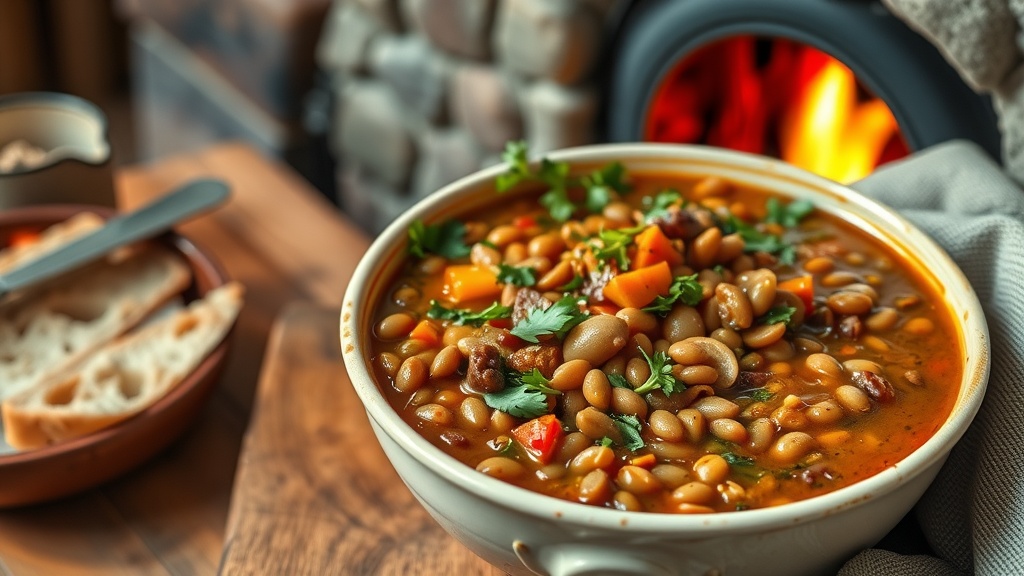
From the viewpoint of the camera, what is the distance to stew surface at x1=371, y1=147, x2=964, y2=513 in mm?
833

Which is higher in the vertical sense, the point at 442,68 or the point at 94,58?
the point at 442,68

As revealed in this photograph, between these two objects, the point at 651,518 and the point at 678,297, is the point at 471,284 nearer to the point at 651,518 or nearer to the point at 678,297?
the point at 678,297

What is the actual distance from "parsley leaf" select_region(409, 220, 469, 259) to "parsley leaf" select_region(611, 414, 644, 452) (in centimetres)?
29

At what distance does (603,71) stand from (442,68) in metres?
0.39

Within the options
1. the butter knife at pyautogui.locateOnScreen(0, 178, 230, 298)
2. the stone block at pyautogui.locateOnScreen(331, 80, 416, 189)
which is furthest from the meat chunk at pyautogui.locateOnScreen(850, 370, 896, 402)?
the stone block at pyautogui.locateOnScreen(331, 80, 416, 189)

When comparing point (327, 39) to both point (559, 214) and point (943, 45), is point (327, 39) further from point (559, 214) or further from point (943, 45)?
point (943, 45)

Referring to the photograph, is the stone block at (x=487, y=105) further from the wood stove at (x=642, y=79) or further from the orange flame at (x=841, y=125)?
the orange flame at (x=841, y=125)

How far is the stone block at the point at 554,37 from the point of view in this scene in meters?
1.62

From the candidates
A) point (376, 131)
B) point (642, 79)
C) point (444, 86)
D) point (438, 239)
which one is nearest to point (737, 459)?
point (438, 239)

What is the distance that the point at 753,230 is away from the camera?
3.57ft

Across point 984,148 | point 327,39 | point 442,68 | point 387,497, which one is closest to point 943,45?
point 984,148

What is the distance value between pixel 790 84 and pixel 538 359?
88 cm

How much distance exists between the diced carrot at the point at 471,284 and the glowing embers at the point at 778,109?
2.10ft

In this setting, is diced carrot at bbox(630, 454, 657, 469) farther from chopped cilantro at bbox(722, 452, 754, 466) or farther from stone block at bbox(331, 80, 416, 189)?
stone block at bbox(331, 80, 416, 189)
